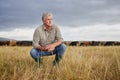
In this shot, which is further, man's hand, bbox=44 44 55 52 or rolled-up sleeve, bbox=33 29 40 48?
rolled-up sleeve, bbox=33 29 40 48

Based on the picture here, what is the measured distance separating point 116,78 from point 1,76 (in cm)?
215

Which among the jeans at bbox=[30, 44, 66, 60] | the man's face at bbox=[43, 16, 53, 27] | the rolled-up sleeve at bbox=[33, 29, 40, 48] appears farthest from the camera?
the jeans at bbox=[30, 44, 66, 60]

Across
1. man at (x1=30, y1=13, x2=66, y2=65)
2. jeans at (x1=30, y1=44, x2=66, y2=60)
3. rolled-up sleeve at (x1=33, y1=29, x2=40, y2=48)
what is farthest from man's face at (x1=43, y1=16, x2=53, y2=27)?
jeans at (x1=30, y1=44, x2=66, y2=60)

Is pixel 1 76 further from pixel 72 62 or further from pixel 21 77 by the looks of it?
pixel 72 62

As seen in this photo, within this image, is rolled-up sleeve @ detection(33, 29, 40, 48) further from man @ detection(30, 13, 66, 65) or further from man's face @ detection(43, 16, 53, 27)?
man's face @ detection(43, 16, 53, 27)

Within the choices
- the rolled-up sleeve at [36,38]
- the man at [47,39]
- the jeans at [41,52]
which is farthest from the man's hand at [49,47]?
Answer: the jeans at [41,52]

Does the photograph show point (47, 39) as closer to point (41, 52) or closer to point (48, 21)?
point (41, 52)

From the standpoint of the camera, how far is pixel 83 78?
566 centimetres

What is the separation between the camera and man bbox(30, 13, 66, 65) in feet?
22.6

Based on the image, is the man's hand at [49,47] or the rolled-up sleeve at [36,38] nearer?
the man's hand at [49,47]

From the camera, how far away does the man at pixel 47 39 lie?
688 cm

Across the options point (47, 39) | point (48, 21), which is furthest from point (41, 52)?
point (48, 21)

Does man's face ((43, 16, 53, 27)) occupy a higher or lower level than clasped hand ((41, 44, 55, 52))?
higher

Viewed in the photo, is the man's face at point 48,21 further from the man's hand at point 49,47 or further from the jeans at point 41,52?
the jeans at point 41,52
